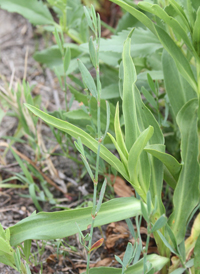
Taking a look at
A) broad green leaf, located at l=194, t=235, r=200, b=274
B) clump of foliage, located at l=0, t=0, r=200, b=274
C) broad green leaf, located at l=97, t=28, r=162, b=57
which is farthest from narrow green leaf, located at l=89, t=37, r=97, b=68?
broad green leaf, located at l=194, t=235, r=200, b=274

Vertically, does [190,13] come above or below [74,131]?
above

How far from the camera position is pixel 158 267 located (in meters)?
0.90

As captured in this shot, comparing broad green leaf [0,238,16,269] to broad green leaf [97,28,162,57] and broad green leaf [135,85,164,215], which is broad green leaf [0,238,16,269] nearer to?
broad green leaf [135,85,164,215]

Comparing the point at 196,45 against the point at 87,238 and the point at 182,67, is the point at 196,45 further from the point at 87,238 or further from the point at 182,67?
the point at 87,238

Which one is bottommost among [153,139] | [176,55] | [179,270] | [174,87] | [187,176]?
[179,270]

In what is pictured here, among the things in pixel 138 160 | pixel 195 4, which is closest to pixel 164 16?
pixel 195 4

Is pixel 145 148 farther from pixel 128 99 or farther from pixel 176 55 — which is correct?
pixel 176 55

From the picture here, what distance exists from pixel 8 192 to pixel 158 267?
681 millimetres

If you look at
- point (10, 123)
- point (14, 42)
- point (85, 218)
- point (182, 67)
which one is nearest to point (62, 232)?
point (85, 218)

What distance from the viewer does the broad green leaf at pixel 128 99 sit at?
892 millimetres

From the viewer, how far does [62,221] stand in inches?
34.3

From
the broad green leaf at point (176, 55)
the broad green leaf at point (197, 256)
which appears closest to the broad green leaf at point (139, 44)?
the broad green leaf at point (176, 55)

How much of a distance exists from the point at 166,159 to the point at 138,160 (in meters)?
0.10

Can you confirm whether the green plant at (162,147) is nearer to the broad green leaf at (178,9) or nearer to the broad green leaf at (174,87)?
the broad green leaf at (178,9)
